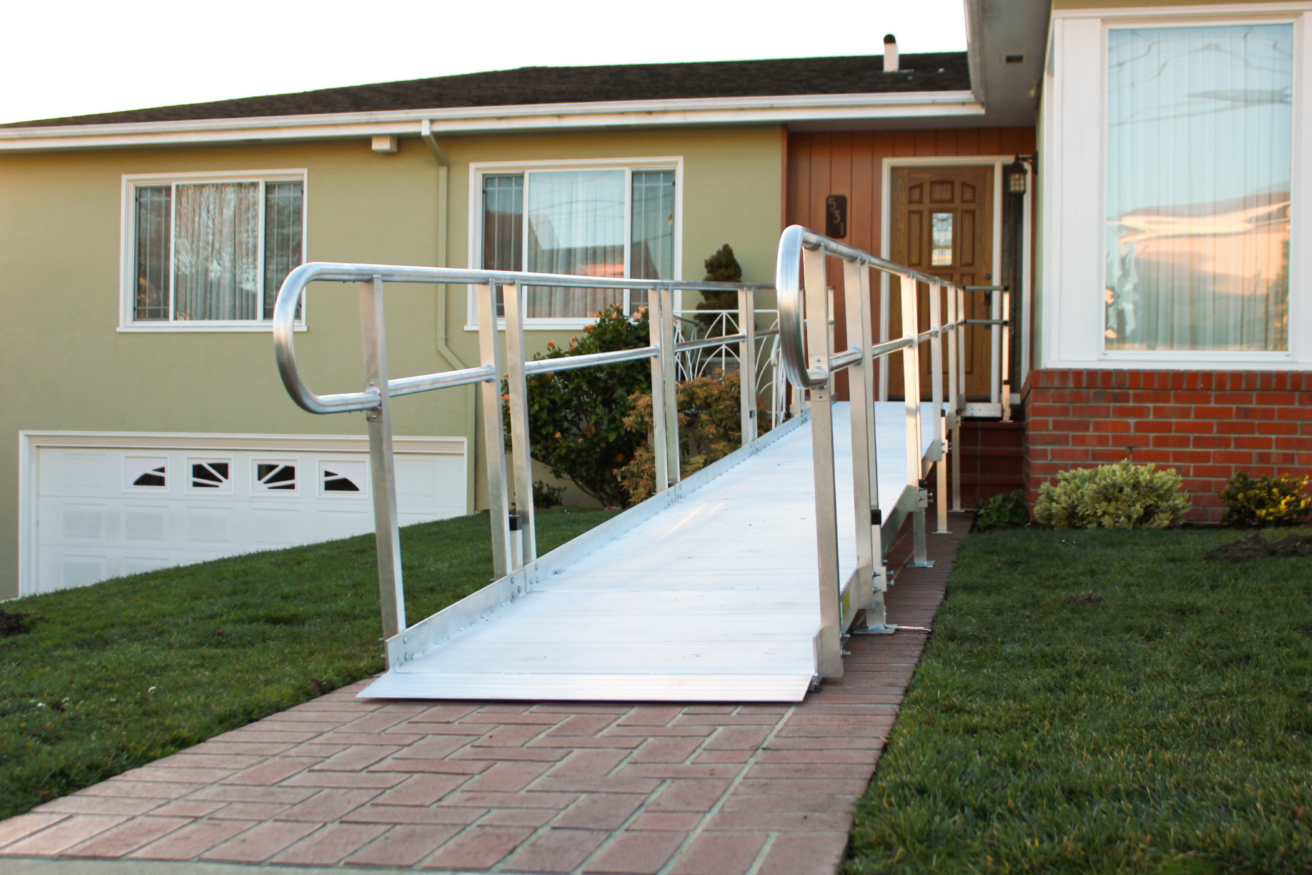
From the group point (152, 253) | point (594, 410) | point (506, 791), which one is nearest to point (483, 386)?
point (506, 791)

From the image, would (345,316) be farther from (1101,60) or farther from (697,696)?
(697,696)

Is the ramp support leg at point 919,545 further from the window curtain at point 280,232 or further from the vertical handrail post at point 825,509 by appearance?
the window curtain at point 280,232

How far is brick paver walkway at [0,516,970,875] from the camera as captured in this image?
214 cm

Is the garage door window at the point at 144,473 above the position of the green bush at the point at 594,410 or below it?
below

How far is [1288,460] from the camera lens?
6758mm

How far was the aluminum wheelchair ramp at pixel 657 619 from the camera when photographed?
3.21 meters

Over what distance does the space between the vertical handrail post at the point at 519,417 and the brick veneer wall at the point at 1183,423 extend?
3932 millimetres

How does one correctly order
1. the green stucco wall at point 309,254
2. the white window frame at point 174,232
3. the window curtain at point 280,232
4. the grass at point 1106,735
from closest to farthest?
the grass at point 1106,735, the green stucco wall at point 309,254, the white window frame at point 174,232, the window curtain at point 280,232

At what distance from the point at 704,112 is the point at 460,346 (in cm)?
327

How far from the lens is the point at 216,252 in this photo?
1208 centimetres

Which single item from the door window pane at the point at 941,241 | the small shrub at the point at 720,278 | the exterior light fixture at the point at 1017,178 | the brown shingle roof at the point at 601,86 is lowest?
the small shrub at the point at 720,278

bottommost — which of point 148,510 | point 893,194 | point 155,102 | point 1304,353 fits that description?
point 148,510

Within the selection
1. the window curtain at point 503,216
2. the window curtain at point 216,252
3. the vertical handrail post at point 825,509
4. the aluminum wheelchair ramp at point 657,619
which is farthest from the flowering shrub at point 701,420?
the vertical handrail post at point 825,509

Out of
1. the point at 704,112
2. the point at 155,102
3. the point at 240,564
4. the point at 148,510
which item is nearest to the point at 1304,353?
the point at 704,112
